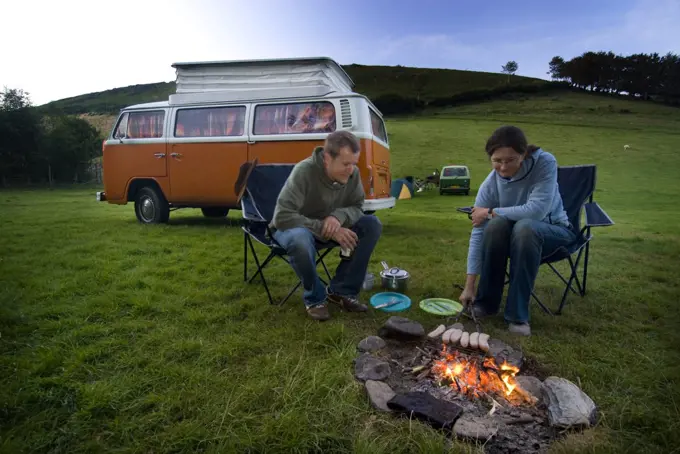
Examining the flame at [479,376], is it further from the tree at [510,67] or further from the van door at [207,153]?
the tree at [510,67]

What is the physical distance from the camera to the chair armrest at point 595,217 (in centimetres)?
270

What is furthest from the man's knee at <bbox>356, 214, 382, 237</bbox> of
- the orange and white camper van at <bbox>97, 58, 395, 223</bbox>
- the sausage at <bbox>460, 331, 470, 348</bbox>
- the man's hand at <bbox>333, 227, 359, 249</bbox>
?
the orange and white camper van at <bbox>97, 58, 395, 223</bbox>

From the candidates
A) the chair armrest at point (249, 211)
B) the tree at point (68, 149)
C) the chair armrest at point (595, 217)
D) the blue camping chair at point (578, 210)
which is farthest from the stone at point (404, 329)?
the tree at point (68, 149)

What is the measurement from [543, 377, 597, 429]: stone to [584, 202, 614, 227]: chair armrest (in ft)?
4.93

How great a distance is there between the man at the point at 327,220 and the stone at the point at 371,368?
0.68 meters

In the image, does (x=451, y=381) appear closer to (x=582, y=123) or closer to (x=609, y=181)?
(x=609, y=181)

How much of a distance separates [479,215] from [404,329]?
96cm

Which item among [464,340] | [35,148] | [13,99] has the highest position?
[13,99]

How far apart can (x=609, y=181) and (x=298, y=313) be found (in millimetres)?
21128

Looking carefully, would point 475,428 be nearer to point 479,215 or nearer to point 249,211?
point 479,215

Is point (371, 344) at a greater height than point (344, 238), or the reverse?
point (344, 238)

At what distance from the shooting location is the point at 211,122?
6199 mm

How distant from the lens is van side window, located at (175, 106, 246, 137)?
607cm

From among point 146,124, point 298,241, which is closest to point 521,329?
point 298,241
